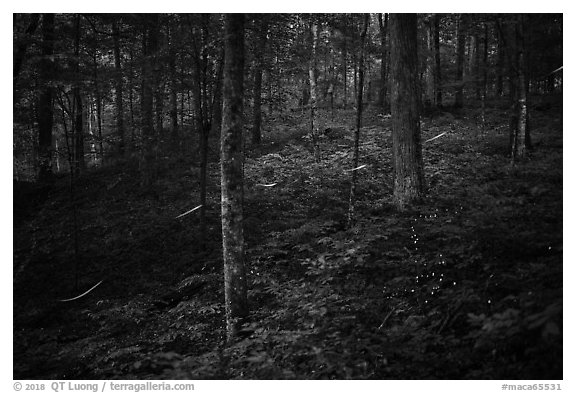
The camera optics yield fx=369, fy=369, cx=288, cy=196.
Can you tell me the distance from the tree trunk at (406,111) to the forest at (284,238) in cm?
4

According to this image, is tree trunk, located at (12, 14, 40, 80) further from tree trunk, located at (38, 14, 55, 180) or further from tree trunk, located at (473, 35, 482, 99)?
tree trunk, located at (473, 35, 482, 99)

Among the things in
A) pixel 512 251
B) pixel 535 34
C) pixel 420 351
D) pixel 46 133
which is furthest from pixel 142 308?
pixel 535 34

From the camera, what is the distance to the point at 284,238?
9633 millimetres

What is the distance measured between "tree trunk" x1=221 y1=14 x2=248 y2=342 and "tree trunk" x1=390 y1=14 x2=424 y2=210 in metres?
4.28

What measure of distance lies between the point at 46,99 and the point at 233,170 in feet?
37.5

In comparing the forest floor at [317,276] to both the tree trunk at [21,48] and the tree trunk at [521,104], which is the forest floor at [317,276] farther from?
the tree trunk at [21,48]

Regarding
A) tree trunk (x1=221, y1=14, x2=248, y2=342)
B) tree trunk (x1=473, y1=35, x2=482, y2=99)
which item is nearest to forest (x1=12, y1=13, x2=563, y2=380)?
tree trunk (x1=221, y1=14, x2=248, y2=342)

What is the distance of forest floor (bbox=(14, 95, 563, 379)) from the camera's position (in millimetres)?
4465

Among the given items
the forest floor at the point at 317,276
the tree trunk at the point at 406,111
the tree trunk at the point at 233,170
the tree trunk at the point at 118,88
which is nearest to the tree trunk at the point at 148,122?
the forest floor at the point at 317,276

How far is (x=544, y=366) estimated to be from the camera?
3850 millimetres

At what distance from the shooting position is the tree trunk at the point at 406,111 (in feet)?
28.2

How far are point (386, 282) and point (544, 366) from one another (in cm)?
251

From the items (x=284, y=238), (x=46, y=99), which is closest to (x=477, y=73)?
(x=284, y=238)
